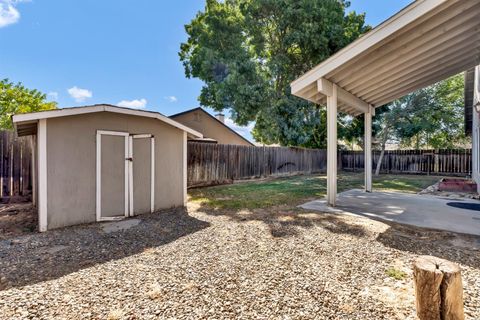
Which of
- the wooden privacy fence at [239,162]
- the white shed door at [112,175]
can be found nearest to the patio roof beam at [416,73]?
the wooden privacy fence at [239,162]

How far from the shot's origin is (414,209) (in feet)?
17.4

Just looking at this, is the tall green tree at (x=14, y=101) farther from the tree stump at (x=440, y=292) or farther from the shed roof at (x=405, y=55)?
the tree stump at (x=440, y=292)

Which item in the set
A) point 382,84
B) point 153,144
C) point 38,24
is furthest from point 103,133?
point 38,24

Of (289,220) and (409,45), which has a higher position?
(409,45)

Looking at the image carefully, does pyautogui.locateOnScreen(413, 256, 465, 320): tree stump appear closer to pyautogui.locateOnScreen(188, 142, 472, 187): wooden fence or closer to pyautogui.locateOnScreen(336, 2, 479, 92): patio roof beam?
pyautogui.locateOnScreen(336, 2, 479, 92): patio roof beam

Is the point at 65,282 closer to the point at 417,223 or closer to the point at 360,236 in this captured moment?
the point at 360,236

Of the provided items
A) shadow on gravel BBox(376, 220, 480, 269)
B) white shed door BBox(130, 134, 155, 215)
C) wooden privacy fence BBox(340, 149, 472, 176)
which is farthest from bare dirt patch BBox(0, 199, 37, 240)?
wooden privacy fence BBox(340, 149, 472, 176)

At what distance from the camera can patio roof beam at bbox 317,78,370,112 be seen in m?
5.35

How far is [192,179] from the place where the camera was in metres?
9.12

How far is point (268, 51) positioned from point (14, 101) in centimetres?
1687

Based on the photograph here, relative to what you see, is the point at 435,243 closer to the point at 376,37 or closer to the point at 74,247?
the point at 376,37

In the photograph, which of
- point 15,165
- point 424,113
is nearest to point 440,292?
point 15,165

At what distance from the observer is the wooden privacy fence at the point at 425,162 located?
1372cm

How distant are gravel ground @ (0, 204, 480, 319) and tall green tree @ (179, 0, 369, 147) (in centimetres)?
1131
